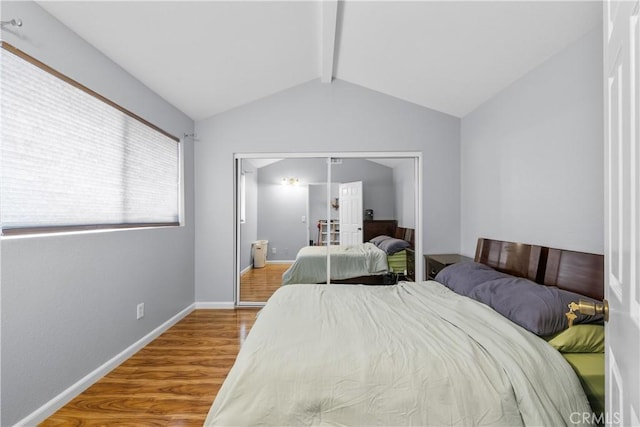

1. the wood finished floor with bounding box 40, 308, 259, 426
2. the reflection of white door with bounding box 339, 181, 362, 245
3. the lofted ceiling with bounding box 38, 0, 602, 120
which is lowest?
the wood finished floor with bounding box 40, 308, 259, 426

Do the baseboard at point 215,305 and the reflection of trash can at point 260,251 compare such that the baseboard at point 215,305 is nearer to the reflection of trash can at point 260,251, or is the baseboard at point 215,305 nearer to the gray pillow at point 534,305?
the reflection of trash can at point 260,251

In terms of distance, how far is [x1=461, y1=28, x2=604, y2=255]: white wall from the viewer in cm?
196

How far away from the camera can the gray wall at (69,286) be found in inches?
65.7

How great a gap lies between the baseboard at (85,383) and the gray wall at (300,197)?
168cm

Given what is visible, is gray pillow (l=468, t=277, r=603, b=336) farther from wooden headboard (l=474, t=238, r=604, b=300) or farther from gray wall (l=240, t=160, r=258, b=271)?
gray wall (l=240, t=160, r=258, b=271)

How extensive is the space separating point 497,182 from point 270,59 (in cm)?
267

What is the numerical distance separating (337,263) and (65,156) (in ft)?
9.59

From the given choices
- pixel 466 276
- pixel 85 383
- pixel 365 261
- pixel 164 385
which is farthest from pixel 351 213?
pixel 85 383

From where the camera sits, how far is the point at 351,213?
13.0ft

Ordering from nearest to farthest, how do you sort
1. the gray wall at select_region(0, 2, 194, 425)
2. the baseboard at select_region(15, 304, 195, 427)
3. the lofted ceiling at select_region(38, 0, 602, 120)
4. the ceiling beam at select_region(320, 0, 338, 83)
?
the gray wall at select_region(0, 2, 194, 425) < the baseboard at select_region(15, 304, 195, 427) < the lofted ceiling at select_region(38, 0, 602, 120) < the ceiling beam at select_region(320, 0, 338, 83)

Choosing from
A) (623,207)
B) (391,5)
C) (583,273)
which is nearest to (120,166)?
(391,5)

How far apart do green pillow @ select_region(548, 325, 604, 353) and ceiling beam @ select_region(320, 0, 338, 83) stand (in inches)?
102

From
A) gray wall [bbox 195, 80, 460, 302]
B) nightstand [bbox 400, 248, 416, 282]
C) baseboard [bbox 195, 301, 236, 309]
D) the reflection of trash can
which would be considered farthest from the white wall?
baseboard [bbox 195, 301, 236, 309]

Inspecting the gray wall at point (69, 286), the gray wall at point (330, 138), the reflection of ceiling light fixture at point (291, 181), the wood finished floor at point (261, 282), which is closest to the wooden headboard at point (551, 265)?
the gray wall at point (330, 138)
